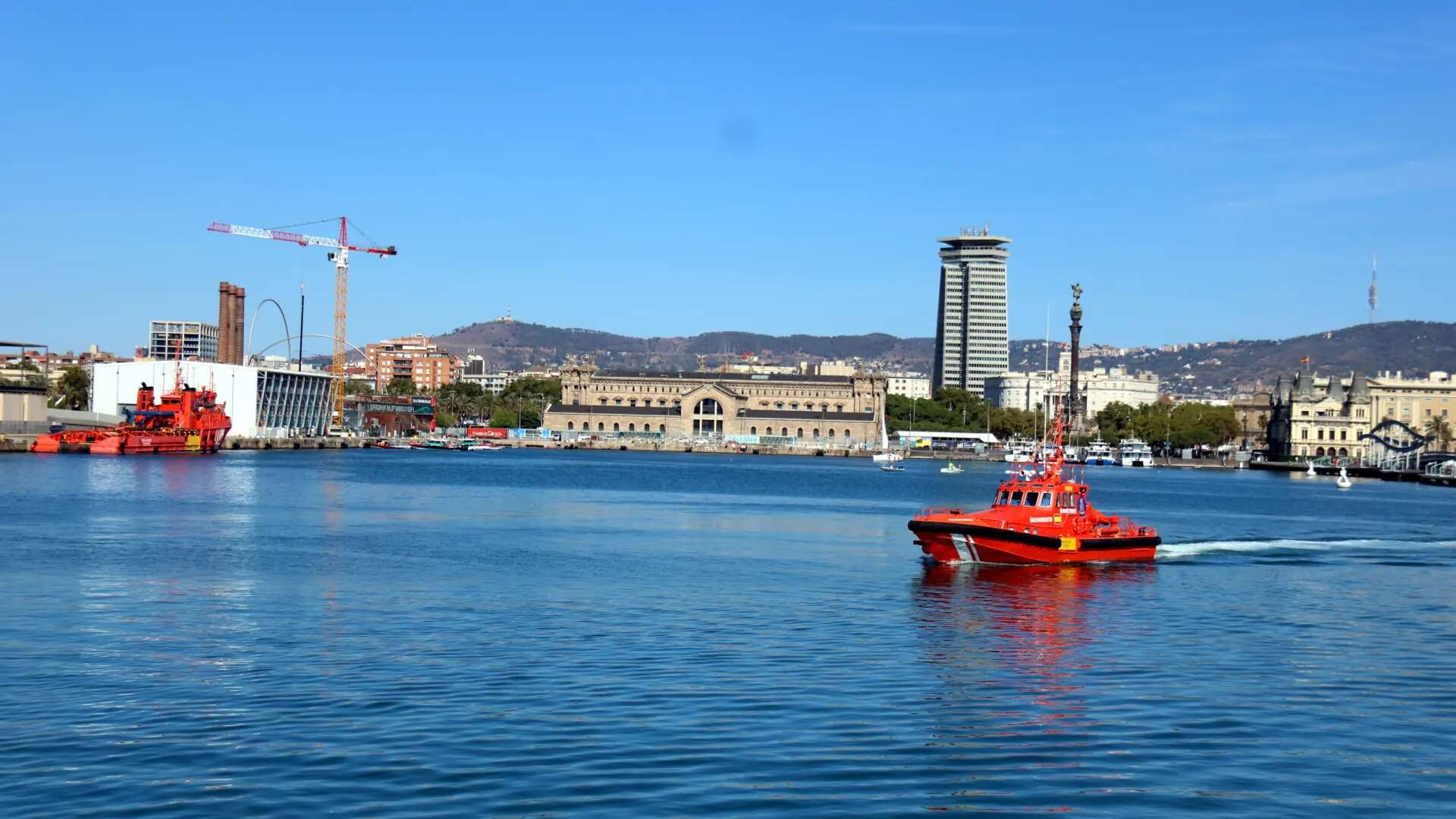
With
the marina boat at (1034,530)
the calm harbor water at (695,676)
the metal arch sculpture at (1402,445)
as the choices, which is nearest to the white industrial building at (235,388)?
the calm harbor water at (695,676)

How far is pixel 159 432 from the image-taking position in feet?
450

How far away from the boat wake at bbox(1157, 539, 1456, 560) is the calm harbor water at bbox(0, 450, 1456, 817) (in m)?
0.44

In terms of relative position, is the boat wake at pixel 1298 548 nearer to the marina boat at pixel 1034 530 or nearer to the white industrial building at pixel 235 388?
the marina boat at pixel 1034 530

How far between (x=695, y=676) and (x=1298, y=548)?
39639 mm

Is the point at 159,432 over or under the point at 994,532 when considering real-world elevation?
over

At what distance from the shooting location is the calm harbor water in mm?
19641

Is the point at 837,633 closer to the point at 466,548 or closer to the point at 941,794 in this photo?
the point at 941,794

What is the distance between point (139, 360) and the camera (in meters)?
172

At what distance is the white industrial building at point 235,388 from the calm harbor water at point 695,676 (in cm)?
11258

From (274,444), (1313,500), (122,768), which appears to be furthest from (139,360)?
(122,768)

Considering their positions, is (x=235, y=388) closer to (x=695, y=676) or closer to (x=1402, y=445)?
(x=1402, y=445)

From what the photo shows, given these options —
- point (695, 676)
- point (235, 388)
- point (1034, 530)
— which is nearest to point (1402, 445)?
point (235, 388)

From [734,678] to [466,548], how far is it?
27.3 meters

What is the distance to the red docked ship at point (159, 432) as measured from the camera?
441 feet
